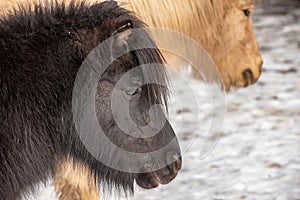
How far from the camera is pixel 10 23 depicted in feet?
11.2

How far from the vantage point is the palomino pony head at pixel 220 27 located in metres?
5.20

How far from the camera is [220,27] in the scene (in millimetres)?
5645

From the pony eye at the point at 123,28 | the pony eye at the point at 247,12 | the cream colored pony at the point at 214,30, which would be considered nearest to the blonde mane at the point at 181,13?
the cream colored pony at the point at 214,30

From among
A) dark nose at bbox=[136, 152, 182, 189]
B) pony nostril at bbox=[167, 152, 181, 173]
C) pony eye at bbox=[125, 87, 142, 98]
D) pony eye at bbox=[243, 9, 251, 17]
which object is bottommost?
pony eye at bbox=[243, 9, 251, 17]

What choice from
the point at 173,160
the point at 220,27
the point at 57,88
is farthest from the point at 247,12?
the point at 57,88

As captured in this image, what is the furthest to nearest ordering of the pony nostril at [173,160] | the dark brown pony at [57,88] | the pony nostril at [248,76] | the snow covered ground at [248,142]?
→ the pony nostril at [248,76], the snow covered ground at [248,142], the pony nostril at [173,160], the dark brown pony at [57,88]

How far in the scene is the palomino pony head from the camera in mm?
5199

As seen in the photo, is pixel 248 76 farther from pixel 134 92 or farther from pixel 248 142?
pixel 134 92

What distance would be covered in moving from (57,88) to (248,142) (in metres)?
3.53

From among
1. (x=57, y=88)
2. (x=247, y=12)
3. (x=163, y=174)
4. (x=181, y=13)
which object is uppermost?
(x=57, y=88)

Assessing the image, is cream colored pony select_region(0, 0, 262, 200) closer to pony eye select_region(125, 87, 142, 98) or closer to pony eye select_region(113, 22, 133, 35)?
pony eye select_region(125, 87, 142, 98)

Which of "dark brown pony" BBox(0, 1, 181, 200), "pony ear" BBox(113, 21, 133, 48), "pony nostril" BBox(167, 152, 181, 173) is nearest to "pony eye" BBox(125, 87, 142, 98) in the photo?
"dark brown pony" BBox(0, 1, 181, 200)

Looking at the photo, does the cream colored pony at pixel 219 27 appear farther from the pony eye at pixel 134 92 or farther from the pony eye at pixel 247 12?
the pony eye at pixel 134 92

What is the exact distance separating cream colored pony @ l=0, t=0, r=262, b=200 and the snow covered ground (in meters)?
0.45
